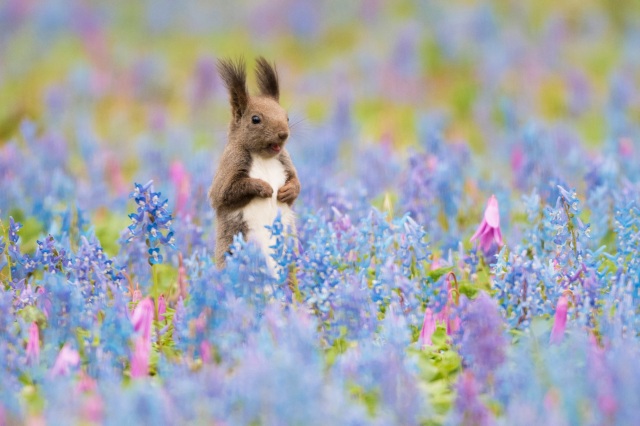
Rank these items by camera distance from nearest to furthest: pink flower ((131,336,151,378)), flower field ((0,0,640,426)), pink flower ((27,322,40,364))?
1. flower field ((0,0,640,426))
2. pink flower ((131,336,151,378))
3. pink flower ((27,322,40,364))

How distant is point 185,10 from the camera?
57.6 ft

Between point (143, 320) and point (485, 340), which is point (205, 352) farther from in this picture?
point (485, 340)

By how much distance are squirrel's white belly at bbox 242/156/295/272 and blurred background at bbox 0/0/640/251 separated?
84cm

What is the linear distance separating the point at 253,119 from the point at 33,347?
166 cm

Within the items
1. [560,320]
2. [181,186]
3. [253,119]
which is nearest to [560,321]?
[560,320]

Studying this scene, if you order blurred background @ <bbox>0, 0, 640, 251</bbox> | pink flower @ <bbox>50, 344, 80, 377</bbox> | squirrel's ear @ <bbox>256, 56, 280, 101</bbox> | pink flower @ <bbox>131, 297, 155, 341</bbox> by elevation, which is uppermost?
blurred background @ <bbox>0, 0, 640, 251</bbox>

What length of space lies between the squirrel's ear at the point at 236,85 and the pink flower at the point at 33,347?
66.2 inches

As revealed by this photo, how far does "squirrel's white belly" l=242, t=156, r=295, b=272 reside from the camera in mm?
4696

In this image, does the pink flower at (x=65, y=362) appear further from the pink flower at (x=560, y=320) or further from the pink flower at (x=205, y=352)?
the pink flower at (x=560, y=320)

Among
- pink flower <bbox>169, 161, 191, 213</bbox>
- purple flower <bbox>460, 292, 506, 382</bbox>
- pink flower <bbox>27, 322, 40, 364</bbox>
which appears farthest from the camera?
pink flower <bbox>169, 161, 191, 213</bbox>

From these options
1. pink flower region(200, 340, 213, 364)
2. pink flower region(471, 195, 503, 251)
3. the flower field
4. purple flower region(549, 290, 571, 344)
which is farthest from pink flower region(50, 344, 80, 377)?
pink flower region(471, 195, 503, 251)

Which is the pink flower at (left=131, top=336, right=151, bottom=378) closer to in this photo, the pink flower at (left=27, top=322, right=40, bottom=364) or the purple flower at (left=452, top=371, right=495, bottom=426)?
the pink flower at (left=27, top=322, right=40, bottom=364)

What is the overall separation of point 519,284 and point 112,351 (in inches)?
57.7

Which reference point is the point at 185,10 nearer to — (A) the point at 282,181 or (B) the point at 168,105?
(B) the point at 168,105
